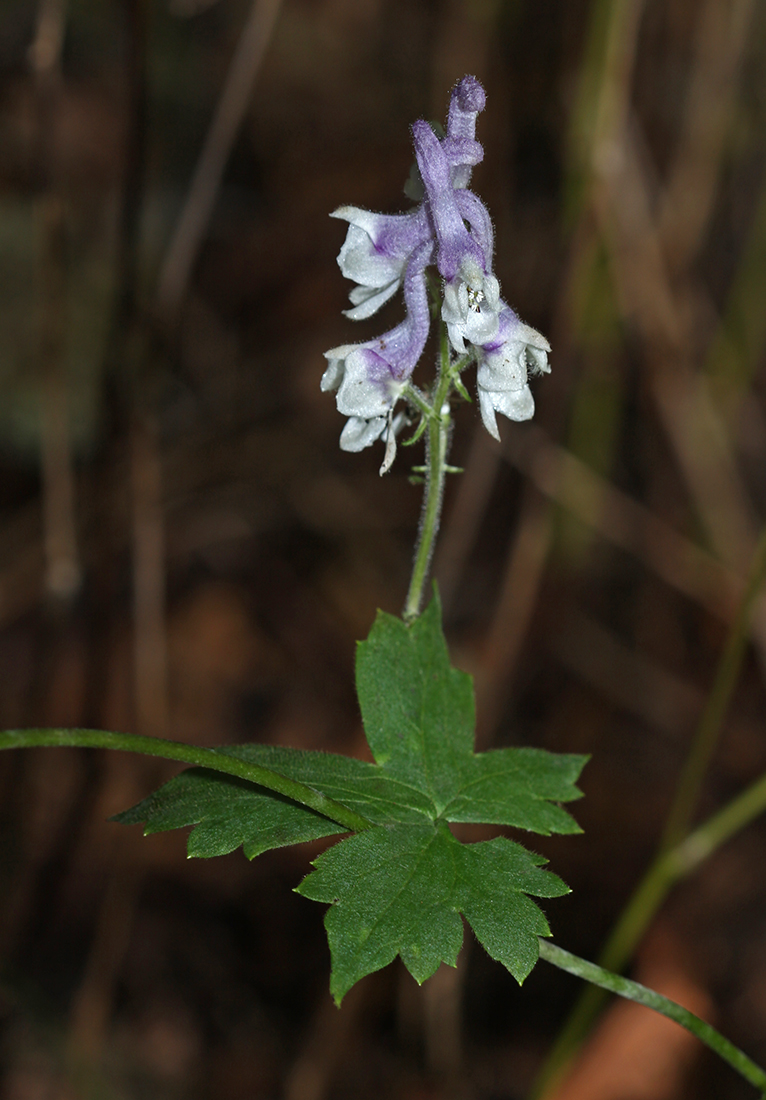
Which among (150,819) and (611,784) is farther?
(611,784)

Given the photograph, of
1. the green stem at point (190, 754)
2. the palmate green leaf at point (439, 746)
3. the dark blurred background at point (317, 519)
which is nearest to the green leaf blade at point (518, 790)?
the palmate green leaf at point (439, 746)

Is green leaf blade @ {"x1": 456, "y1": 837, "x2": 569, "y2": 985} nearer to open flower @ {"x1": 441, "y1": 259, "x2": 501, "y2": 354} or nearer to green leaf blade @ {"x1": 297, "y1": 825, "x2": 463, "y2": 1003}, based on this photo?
green leaf blade @ {"x1": 297, "y1": 825, "x2": 463, "y2": 1003}

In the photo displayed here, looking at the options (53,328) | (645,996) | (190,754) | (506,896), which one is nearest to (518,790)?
(506,896)

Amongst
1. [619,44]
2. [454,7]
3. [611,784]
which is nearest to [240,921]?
[611,784]

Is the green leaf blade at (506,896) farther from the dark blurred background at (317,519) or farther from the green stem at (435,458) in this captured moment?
the dark blurred background at (317,519)

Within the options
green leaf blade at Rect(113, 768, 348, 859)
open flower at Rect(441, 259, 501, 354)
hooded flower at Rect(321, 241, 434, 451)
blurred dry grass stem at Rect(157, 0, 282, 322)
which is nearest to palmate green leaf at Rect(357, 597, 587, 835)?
green leaf blade at Rect(113, 768, 348, 859)

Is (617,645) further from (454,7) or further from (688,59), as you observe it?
(688,59)
